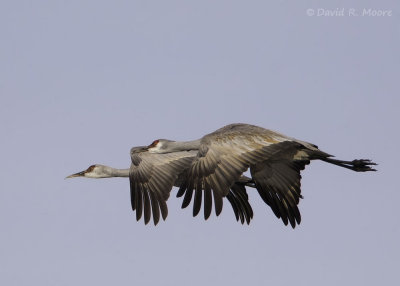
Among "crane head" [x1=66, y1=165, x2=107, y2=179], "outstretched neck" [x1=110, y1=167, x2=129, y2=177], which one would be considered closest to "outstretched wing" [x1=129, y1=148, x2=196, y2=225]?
"outstretched neck" [x1=110, y1=167, x2=129, y2=177]

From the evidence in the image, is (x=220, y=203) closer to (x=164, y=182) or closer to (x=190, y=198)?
(x=190, y=198)

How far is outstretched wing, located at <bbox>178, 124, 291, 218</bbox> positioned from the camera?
15.7 m

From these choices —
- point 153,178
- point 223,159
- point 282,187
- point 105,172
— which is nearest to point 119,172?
point 105,172

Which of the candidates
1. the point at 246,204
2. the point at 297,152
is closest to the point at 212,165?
the point at 297,152

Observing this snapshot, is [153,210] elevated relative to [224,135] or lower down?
lower down

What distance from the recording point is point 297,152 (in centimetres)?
1739

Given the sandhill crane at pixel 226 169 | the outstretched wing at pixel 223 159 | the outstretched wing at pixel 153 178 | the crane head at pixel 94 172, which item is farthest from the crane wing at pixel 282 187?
the crane head at pixel 94 172

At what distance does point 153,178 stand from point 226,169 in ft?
9.07

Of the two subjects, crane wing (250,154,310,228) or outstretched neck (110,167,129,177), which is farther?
outstretched neck (110,167,129,177)

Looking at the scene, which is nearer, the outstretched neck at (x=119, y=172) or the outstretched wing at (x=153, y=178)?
the outstretched wing at (x=153, y=178)

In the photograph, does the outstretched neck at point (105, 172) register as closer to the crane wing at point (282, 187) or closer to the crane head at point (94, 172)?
the crane head at point (94, 172)

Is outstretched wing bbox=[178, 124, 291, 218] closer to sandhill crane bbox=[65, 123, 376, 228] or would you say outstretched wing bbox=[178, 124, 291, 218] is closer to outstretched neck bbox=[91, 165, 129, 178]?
sandhill crane bbox=[65, 123, 376, 228]

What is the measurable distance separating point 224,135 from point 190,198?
1.42 m

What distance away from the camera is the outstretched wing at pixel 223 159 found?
15703 mm
